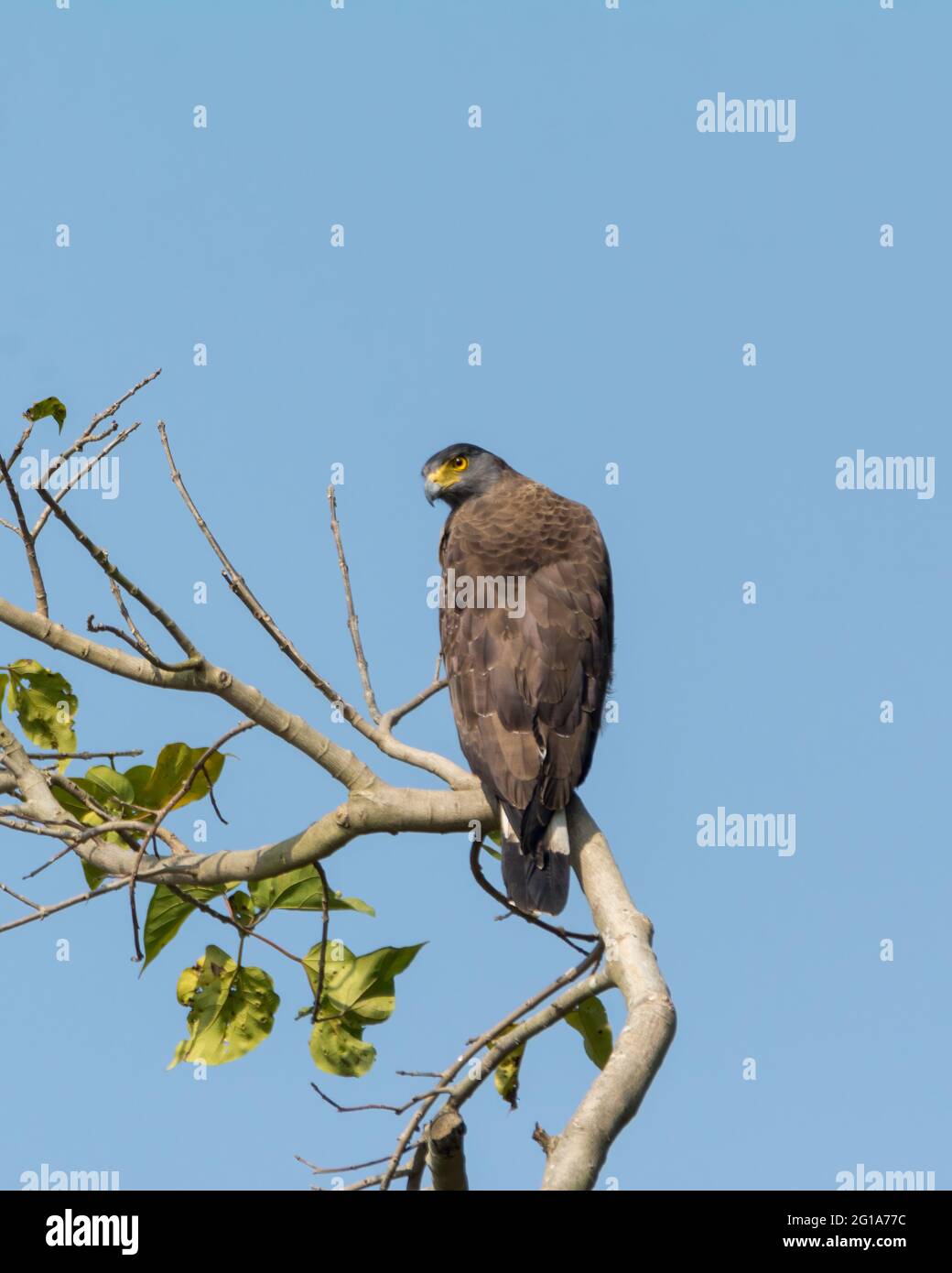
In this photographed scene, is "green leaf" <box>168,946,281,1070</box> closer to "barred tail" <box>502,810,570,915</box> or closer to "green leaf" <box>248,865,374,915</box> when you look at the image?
"green leaf" <box>248,865,374,915</box>

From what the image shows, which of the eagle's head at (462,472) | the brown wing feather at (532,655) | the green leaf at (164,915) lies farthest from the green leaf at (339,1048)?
the eagle's head at (462,472)

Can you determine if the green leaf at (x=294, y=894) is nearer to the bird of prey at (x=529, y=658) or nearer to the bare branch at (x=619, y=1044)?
the bird of prey at (x=529, y=658)

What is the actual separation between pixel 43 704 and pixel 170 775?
44 cm

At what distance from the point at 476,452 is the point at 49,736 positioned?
122 inches

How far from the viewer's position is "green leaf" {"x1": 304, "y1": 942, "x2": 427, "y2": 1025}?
4371 mm

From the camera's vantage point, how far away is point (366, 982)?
438cm

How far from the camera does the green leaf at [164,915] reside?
14.6ft

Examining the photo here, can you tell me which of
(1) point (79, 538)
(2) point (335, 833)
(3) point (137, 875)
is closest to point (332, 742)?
(2) point (335, 833)

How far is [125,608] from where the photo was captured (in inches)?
162

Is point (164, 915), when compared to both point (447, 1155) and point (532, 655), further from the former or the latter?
point (532, 655)

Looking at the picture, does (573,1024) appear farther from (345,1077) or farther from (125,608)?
(125,608)

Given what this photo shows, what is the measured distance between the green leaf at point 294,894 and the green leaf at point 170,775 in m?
0.35

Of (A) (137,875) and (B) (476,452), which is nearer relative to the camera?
(A) (137,875)

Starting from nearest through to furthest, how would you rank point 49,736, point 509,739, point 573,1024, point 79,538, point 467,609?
point 79,538
point 573,1024
point 49,736
point 509,739
point 467,609
